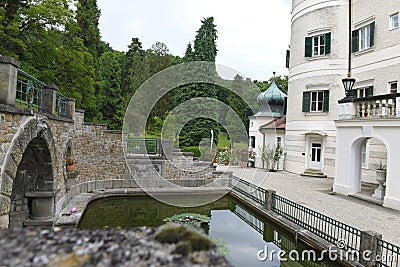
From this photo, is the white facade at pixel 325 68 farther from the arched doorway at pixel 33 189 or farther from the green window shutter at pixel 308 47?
the arched doorway at pixel 33 189

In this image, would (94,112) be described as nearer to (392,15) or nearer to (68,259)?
(392,15)

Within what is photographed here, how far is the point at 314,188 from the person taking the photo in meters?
13.0

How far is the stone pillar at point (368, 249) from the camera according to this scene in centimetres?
503

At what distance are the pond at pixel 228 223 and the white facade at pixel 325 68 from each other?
24.9 ft

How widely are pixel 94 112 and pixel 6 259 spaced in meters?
21.1

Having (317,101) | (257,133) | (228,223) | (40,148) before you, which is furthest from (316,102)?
(40,148)

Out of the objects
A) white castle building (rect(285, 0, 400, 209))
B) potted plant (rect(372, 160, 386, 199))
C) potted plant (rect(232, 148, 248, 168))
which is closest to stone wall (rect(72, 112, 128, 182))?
white castle building (rect(285, 0, 400, 209))

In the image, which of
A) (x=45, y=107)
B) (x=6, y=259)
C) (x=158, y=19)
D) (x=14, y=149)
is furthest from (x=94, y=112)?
(x=6, y=259)

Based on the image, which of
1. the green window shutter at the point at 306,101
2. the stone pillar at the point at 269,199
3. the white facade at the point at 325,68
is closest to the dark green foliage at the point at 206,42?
the white facade at the point at 325,68

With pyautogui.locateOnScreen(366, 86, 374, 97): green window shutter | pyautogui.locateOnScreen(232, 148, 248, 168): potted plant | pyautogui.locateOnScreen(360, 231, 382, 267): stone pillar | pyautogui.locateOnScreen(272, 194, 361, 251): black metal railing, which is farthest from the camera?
pyautogui.locateOnScreen(232, 148, 248, 168): potted plant

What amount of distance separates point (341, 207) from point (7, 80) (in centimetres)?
939

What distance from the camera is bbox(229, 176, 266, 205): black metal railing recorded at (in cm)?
1008

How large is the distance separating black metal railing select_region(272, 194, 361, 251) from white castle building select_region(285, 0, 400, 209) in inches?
166

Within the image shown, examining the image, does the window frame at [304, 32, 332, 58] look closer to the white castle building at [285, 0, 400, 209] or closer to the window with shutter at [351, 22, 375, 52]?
the white castle building at [285, 0, 400, 209]
